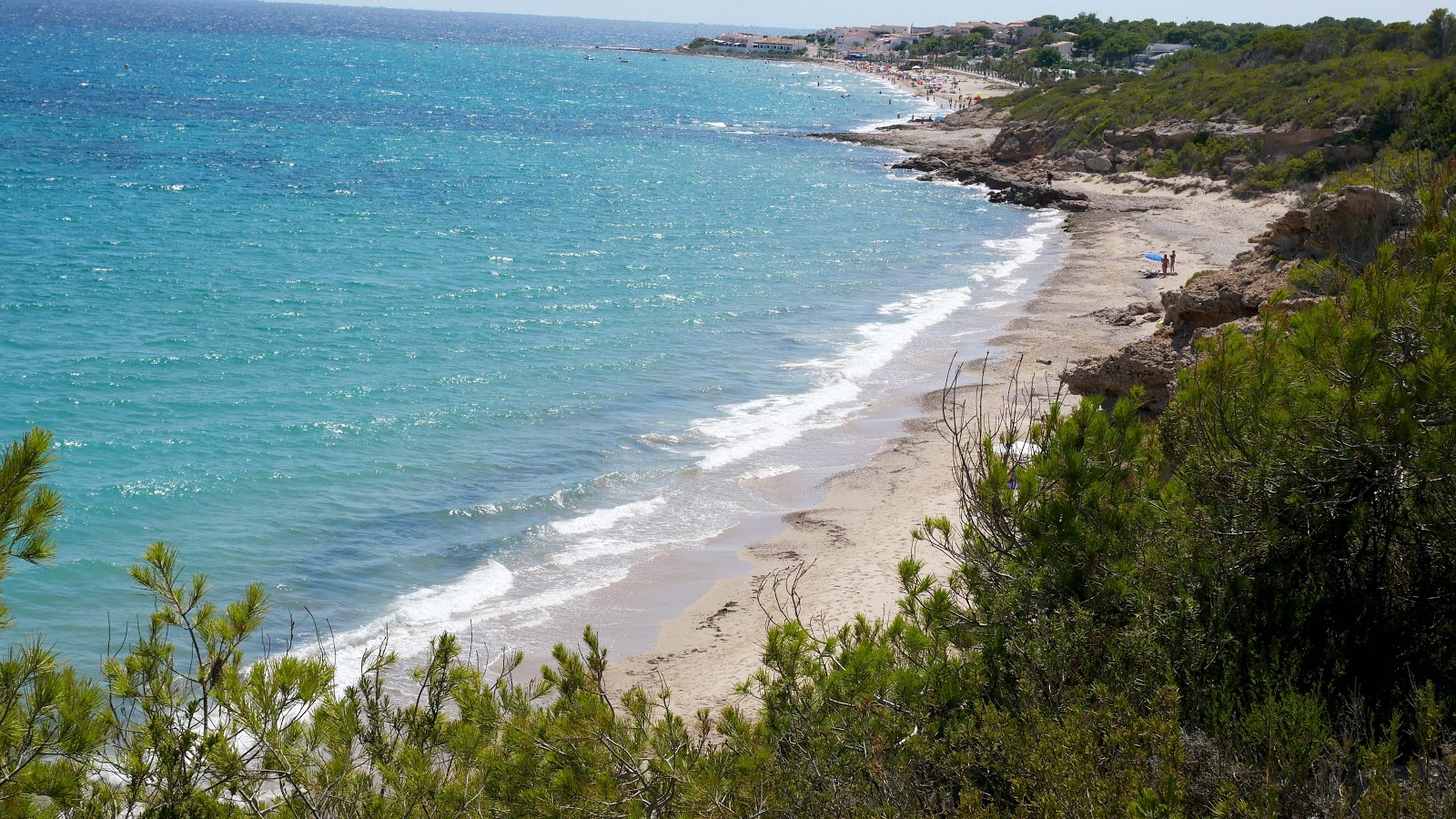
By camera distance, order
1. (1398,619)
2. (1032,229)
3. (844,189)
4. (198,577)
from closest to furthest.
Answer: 1. (198,577)
2. (1398,619)
3. (1032,229)
4. (844,189)

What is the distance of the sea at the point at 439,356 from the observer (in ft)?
43.5

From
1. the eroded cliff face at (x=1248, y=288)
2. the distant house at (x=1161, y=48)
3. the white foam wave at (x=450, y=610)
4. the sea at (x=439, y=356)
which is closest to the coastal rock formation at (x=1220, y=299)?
the eroded cliff face at (x=1248, y=288)

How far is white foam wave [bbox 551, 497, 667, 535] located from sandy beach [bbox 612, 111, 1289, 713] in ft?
6.43

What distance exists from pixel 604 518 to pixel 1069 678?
34.2 feet

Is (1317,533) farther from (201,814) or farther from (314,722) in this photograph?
(201,814)

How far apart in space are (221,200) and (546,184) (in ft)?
48.4

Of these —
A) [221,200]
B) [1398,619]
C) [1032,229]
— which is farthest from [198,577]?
[1032,229]

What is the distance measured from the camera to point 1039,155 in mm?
59125

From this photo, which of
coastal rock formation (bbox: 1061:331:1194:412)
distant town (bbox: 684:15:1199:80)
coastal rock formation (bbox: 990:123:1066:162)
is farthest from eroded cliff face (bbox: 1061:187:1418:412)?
distant town (bbox: 684:15:1199:80)

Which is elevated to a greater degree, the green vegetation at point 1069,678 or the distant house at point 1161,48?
the distant house at point 1161,48

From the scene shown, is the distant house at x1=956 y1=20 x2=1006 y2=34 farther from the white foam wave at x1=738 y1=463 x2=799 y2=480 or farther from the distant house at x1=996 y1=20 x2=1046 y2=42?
the white foam wave at x1=738 y1=463 x2=799 y2=480

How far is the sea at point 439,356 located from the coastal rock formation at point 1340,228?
6550mm

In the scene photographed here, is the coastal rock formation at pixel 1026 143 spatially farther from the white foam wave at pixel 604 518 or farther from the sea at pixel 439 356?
the white foam wave at pixel 604 518

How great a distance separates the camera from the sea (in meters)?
13.2
